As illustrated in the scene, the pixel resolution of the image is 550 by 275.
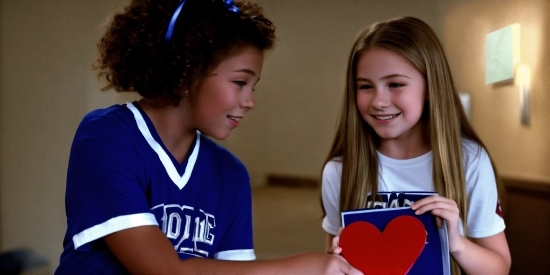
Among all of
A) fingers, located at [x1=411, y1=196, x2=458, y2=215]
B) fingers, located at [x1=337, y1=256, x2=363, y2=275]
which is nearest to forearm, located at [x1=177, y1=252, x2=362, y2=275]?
fingers, located at [x1=337, y1=256, x2=363, y2=275]

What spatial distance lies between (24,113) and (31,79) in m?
0.10

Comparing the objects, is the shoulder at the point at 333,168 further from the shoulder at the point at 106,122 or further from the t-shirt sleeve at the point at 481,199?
the shoulder at the point at 106,122

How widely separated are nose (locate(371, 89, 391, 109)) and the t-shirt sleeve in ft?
0.74

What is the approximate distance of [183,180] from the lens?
107 centimetres

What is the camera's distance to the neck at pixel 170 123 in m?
1.08

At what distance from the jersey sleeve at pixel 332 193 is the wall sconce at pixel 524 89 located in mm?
630

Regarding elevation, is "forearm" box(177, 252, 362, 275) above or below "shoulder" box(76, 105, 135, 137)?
below

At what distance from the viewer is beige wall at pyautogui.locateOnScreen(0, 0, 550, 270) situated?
1693 mm

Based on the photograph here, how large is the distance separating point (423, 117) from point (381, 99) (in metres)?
0.17

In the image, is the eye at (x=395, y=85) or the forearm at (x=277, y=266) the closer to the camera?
the forearm at (x=277, y=266)

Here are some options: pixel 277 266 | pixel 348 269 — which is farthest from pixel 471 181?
pixel 277 266

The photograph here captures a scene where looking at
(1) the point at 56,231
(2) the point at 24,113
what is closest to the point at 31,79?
(2) the point at 24,113

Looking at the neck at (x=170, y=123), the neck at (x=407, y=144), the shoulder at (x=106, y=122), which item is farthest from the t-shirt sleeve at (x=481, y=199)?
the shoulder at (x=106, y=122)

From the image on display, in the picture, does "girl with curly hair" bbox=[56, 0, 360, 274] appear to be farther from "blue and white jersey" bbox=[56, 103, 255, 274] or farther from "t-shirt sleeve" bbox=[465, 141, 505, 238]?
"t-shirt sleeve" bbox=[465, 141, 505, 238]
